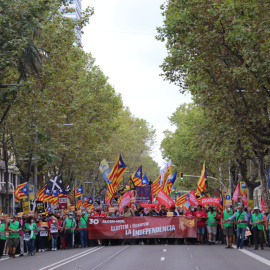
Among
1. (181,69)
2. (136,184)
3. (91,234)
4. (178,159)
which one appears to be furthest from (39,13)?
(178,159)

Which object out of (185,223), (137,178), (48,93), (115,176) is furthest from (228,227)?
(48,93)

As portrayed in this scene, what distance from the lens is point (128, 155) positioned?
86125 mm

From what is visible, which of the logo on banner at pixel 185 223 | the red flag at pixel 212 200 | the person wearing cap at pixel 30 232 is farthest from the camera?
the red flag at pixel 212 200

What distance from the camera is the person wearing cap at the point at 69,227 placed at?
96.8ft

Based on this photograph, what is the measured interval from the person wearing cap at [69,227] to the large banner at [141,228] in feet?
2.96

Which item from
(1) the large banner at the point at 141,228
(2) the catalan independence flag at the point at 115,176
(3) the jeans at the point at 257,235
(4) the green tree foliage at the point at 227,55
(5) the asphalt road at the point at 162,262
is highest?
(4) the green tree foliage at the point at 227,55

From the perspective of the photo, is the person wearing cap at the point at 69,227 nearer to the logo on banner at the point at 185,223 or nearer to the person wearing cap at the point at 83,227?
the person wearing cap at the point at 83,227

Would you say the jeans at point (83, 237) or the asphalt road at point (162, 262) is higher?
the jeans at point (83, 237)

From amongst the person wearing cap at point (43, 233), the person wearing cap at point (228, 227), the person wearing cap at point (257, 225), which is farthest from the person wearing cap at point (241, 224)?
the person wearing cap at point (43, 233)

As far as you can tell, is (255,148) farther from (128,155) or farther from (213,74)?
(128,155)

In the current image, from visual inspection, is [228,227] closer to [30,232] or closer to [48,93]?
[30,232]

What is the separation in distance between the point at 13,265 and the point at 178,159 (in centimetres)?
5201

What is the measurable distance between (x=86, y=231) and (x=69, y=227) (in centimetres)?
111

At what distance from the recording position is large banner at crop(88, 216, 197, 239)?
3023cm
